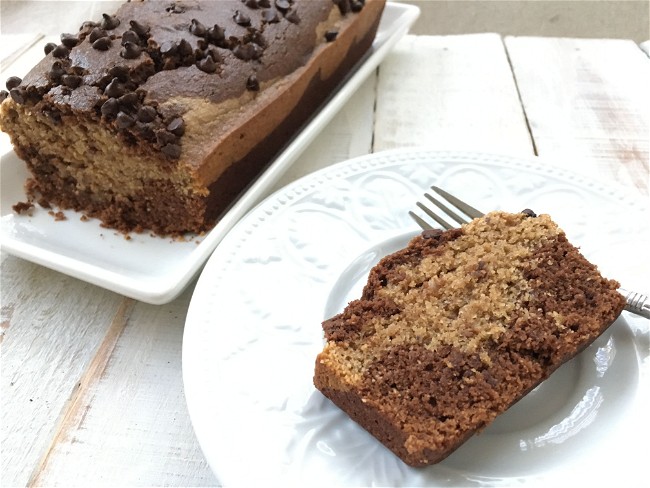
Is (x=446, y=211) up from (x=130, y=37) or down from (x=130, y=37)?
down

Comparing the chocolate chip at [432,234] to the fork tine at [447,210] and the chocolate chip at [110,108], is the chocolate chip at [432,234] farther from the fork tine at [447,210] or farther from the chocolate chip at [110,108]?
the chocolate chip at [110,108]

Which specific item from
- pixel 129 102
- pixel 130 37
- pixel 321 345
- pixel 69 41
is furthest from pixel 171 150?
pixel 321 345

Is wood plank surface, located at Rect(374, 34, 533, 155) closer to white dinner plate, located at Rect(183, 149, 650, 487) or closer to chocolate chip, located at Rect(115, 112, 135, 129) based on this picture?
white dinner plate, located at Rect(183, 149, 650, 487)

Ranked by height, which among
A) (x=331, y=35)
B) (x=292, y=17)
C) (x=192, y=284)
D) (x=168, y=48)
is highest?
(x=168, y=48)

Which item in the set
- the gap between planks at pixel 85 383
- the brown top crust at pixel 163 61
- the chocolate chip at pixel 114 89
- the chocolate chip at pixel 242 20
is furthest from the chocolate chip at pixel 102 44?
the gap between planks at pixel 85 383

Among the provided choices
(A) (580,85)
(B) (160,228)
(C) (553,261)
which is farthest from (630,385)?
(A) (580,85)

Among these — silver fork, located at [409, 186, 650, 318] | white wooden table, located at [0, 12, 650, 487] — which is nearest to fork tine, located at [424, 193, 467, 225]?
silver fork, located at [409, 186, 650, 318]

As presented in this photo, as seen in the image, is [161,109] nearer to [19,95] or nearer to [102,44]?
[102,44]
